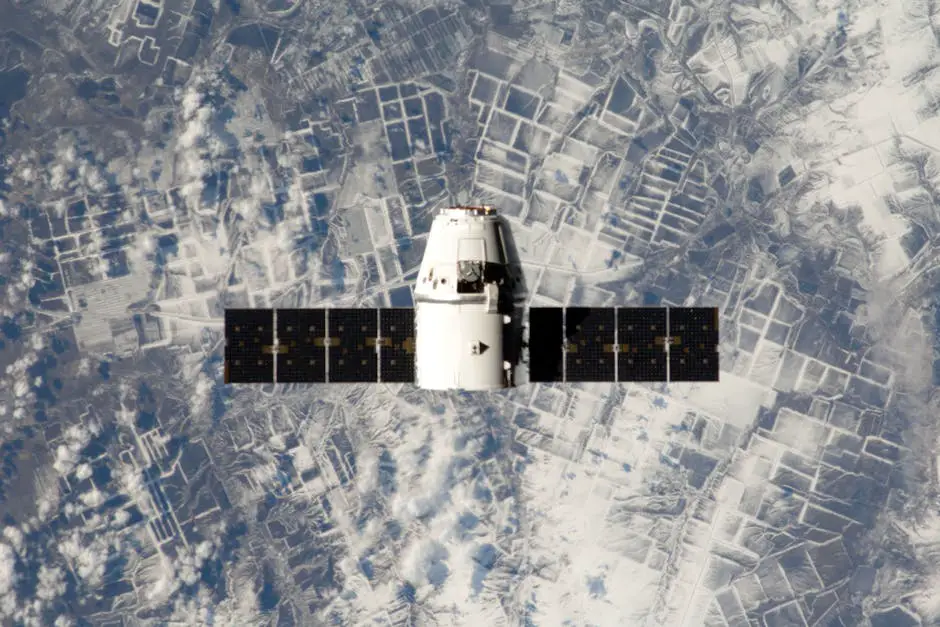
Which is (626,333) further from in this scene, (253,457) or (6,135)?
(6,135)

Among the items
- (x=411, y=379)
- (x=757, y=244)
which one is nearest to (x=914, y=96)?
(x=757, y=244)

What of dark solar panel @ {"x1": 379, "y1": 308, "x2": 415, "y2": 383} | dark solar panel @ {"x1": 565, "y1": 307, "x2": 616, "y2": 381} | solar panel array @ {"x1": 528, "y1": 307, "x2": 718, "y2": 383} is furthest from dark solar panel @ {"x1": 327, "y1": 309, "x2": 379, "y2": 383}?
dark solar panel @ {"x1": 565, "y1": 307, "x2": 616, "y2": 381}

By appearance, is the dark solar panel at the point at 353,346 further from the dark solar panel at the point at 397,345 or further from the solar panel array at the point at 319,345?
the dark solar panel at the point at 397,345

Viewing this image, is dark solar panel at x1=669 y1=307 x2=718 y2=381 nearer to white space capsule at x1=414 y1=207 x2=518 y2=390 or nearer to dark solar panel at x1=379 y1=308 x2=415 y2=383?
white space capsule at x1=414 y1=207 x2=518 y2=390

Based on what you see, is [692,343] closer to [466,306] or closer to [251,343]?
[466,306]

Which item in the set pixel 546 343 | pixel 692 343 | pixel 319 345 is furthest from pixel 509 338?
pixel 319 345
